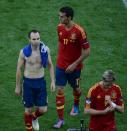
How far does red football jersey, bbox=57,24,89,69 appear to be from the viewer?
10.8 metres

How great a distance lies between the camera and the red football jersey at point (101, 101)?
9531 millimetres

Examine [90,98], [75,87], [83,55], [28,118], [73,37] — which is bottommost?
[28,118]

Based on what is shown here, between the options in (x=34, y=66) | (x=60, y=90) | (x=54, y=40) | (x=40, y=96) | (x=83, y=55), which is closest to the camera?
(x=34, y=66)

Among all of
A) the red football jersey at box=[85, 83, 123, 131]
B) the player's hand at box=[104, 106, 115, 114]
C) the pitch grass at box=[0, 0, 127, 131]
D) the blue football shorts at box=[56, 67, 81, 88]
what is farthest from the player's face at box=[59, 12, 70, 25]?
the pitch grass at box=[0, 0, 127, 131]

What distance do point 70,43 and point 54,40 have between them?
4.43 m

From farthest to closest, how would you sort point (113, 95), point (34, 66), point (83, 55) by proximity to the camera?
point (83, 55), point (34, 66), point (113, 95)

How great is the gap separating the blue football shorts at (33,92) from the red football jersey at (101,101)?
1.23 metres

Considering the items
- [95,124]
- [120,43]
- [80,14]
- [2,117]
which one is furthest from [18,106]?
[80,14]

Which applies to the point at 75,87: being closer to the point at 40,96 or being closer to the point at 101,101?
the point at 40,96

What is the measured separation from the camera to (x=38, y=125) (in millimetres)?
11211

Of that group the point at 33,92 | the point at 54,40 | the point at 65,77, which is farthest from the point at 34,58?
the point at 54,40

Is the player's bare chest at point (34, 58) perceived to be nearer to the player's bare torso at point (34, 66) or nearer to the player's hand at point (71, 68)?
the player's bare torso at point (34, 66)

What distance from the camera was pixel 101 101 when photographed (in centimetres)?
962

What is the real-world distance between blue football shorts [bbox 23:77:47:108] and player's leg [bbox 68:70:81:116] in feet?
3.19
